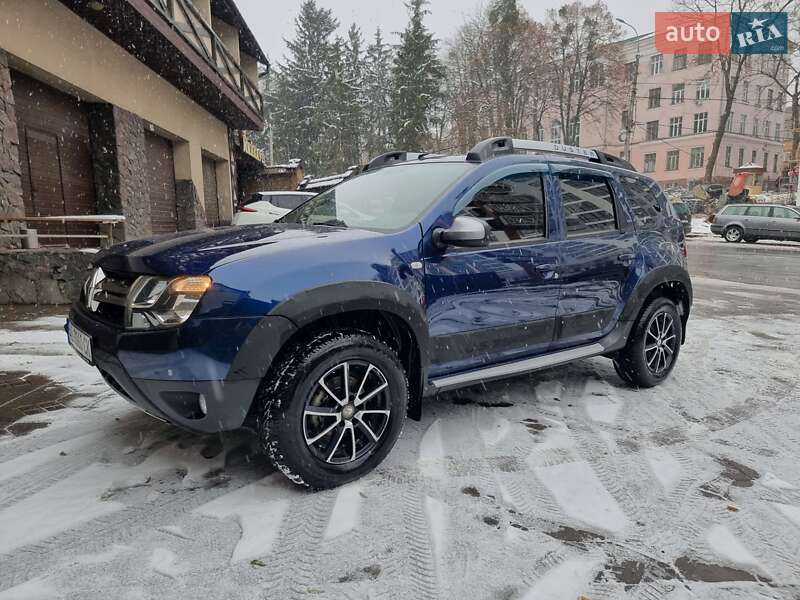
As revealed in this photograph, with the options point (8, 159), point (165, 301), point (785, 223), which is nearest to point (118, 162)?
point (8, 159)

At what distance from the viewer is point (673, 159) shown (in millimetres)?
49375

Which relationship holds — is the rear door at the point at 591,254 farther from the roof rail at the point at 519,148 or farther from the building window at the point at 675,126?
the building window at the point at 675,126

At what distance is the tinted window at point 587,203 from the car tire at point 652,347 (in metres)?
0.80

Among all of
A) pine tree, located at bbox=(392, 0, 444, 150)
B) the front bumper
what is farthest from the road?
pine tree, located at bbox=(392, 0, 444, 150)

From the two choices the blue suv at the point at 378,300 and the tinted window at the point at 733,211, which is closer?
the blue suv at the point at 378,300

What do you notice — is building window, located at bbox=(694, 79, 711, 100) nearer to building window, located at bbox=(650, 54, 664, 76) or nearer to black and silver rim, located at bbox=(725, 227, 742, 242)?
building window, located at bbox=(650, 54, 664, 76)

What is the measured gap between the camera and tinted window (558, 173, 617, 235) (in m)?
3.58

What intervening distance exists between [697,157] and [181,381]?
2154 inches

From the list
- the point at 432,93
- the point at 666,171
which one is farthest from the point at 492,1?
the point at 666,171

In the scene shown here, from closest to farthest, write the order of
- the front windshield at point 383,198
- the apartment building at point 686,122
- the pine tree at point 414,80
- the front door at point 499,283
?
the front door at point 499,283
the front windshield at point 383,198
the pine tree at point 414,80
the apartment building at point 686,122

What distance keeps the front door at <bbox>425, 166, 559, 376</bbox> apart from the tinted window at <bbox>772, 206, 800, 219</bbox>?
21595mm

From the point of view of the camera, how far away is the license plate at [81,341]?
2.54m

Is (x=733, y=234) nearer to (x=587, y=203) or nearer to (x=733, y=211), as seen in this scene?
(x=733, y=211)

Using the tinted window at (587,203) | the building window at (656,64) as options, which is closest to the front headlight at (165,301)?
the tinted window at (587,203)
